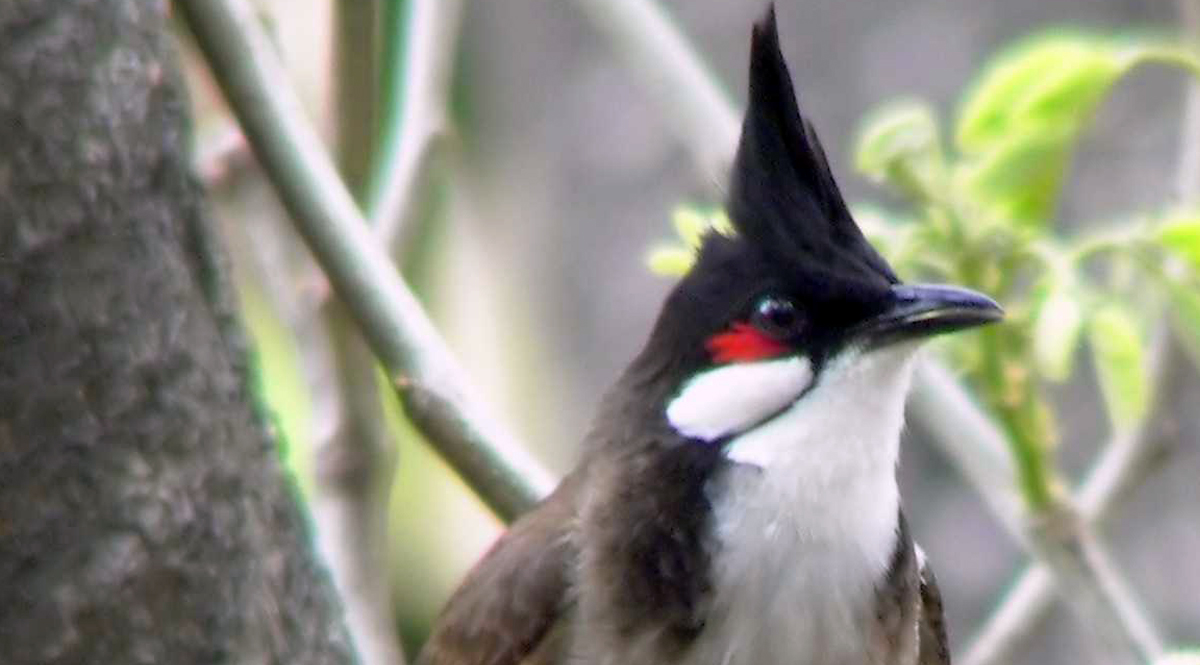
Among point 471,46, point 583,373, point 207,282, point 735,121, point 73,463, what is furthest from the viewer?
point 471,46

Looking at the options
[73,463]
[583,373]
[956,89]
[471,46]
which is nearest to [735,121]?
[73,463]

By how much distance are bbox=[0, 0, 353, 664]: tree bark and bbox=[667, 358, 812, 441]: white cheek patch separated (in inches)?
17.8

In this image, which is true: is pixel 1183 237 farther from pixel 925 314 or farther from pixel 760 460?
pixel 760 460

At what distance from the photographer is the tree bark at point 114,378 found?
1351 millimetres

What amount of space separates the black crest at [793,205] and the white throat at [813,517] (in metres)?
0.08

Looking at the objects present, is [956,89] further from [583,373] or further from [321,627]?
[321,627]

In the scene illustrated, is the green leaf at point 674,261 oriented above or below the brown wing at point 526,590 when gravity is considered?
above

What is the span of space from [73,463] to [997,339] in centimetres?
81

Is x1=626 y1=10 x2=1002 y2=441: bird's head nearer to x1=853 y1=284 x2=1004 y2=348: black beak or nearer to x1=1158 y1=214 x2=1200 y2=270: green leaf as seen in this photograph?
x1=853 y1=284 x2=1004 y2=348: black beak

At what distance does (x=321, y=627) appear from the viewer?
1.56 meters

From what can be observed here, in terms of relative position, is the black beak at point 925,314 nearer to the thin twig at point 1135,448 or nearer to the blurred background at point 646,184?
the thin twig at point 1135,448

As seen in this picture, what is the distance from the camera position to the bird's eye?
181 cm

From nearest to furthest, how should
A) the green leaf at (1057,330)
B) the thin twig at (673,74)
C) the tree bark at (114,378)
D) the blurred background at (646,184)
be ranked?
the tree bark at (114,378)
the green leaf at (1057,330)
the thin twig at (673,74)
the blurred background at (646,184)

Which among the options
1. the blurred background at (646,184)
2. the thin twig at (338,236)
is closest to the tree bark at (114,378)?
the thin twig at (338,236)
